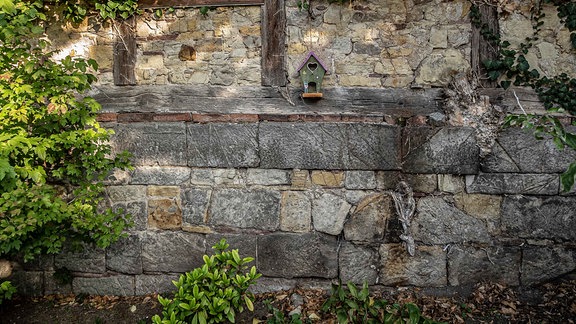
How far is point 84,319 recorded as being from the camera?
3480 mm

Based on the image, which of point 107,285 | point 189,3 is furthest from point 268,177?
point 107,285

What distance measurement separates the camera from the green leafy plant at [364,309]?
3.01 m

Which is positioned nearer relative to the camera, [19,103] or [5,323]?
[19,103]

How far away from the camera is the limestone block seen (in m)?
3.57

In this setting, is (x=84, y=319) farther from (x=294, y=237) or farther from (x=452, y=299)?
(x=452, y=299)

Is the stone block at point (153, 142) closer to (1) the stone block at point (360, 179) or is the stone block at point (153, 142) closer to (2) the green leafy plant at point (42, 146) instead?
(2) the green leafy plant at point (42, 146)

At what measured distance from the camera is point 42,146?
2799 mm

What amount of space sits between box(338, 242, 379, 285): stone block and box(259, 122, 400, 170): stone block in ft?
2.52

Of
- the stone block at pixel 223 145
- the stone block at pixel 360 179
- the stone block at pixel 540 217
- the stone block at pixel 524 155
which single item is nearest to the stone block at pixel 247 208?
the stone block at pixel 223 145

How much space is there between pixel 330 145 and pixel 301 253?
3.43ft

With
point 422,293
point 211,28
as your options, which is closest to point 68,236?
point 211,28

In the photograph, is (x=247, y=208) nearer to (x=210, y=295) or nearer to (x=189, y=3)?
(x=210, y=295)

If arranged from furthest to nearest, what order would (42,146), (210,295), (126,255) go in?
(126,255)
(210,295)
(42,146)

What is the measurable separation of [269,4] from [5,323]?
3756mm
